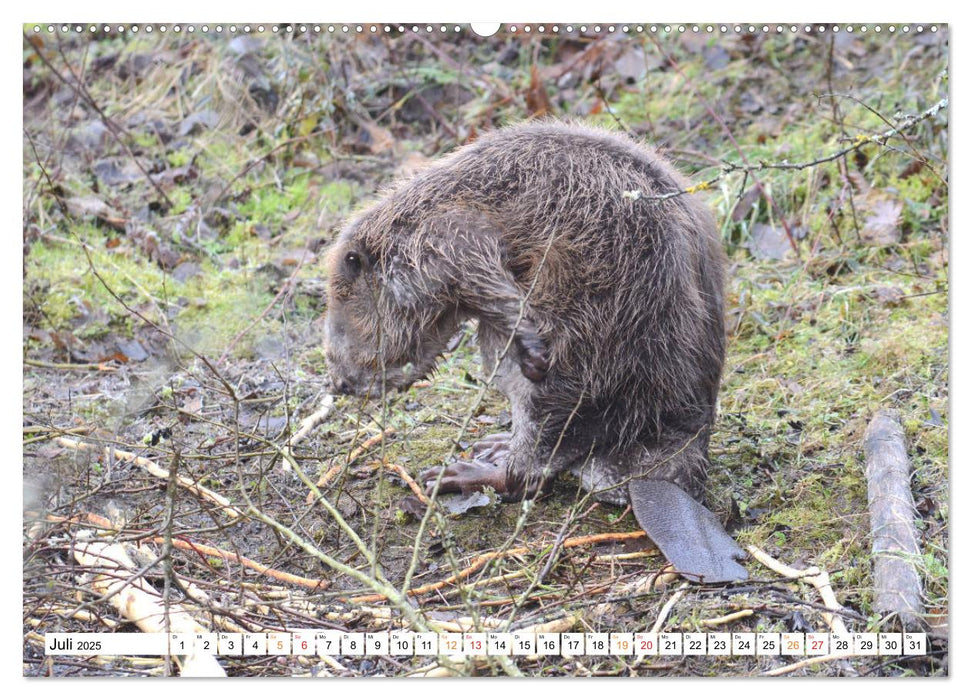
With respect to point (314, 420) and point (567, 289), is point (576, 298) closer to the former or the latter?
point (567, 289)

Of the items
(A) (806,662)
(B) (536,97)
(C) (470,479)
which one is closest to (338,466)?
(C) (470,479)

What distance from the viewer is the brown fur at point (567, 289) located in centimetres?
326

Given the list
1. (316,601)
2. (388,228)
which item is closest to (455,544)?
(316,601)

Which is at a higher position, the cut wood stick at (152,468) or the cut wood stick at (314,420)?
the cut wood stick at (314,420)

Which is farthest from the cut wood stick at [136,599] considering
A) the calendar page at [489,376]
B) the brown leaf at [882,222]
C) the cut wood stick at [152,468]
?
the brown leaf at [882,222]

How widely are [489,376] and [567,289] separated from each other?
0.62 meters

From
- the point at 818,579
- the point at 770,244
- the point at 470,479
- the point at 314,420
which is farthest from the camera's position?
the point at 770,244

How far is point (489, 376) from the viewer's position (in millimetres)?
3770

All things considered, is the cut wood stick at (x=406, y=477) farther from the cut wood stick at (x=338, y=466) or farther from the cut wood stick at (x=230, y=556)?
the cut wood stick at (x=230, y=556)

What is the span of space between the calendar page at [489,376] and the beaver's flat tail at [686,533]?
12 mm

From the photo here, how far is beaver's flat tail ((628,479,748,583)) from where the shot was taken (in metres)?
3.02

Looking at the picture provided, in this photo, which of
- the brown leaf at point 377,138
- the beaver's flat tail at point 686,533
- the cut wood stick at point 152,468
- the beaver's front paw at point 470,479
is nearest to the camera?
the beaver's flat tail at point 686,533

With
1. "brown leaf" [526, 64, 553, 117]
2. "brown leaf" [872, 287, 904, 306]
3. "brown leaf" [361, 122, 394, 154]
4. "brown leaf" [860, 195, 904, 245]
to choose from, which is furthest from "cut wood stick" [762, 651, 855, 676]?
"brown leaf" [361, 122, 394, 154]

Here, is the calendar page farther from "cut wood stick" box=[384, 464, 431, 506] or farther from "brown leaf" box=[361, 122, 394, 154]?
"brown leaf" box=[361, 122, 394, 154]
